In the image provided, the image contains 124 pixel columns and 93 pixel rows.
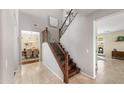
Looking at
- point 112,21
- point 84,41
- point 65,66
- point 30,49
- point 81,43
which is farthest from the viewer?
point 30,49

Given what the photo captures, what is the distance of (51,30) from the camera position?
6.50 m

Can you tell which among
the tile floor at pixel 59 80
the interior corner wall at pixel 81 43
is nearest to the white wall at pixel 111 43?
the tile floor at pixel 59 80

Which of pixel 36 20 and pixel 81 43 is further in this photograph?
pixel 36 20

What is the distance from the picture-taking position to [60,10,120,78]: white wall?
11.5 feet

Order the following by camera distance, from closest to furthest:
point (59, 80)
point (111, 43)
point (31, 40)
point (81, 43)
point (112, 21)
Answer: point (59, 80) → point (81, 43) → point (112, 21) → point (31, 40) → point (111, 43)

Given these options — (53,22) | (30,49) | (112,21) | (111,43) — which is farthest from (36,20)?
(111,43)

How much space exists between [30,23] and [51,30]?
1.60 meters

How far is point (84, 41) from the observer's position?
394 centimetres

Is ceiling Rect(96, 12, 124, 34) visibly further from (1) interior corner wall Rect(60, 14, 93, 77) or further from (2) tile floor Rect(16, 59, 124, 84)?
(2) tile floor Rect(16, 59, 124, 84)

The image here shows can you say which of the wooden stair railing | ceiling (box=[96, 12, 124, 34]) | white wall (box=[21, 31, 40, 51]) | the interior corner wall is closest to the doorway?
white wall (box=[21, 31, 40, 51])

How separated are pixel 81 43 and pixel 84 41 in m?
0.21

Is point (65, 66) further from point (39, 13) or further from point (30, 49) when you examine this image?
point (30, 49)

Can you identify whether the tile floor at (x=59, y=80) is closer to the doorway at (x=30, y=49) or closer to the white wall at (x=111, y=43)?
the doorway at (x=30, y=49)
